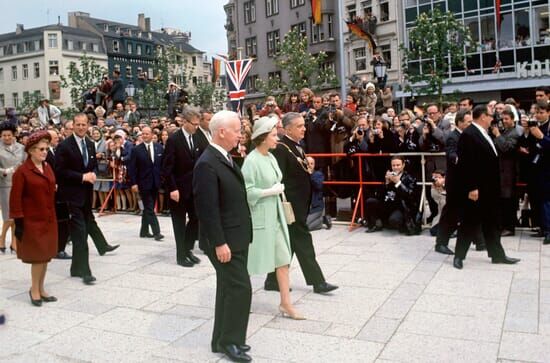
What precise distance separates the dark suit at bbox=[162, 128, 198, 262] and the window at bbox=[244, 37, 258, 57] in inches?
2019

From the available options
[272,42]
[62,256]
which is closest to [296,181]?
[62,256]

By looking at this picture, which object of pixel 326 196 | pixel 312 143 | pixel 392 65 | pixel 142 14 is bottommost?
pixel 326 196

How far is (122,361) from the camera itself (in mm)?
4961

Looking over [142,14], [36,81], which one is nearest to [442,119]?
[36,81]

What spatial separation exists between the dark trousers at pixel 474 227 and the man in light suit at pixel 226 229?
12.4ft

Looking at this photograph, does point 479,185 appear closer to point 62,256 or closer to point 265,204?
→ point 265,204

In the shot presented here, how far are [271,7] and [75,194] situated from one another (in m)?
52.3

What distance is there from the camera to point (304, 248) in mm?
6652

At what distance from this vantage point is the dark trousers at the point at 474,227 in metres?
7.75

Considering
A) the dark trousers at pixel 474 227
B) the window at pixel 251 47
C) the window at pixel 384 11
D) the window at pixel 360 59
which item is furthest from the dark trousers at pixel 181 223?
the window at pixel 251 47

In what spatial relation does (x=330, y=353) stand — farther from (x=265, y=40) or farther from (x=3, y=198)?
(x=265, y=40)

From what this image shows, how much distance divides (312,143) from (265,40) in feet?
157

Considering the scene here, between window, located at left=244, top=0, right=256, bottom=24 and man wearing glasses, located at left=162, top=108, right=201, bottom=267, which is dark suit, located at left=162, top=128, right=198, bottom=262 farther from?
window, located at left=244, top=0, right=256, bottom=24

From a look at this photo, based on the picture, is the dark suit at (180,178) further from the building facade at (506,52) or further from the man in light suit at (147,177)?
the building facade at (506,52)
